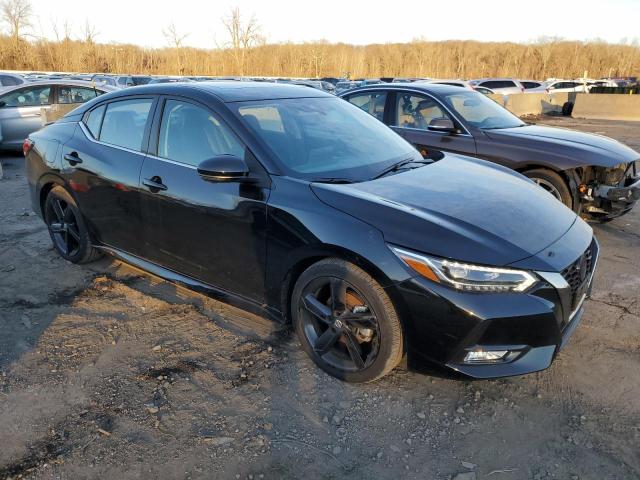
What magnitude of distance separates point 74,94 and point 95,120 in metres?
8.02

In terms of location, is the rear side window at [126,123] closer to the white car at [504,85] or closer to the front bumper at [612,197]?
the front bumper at [612,197]

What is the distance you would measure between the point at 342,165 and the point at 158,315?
180 centimetres

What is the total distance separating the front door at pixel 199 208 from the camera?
306 centimetres

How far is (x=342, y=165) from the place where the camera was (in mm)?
3260

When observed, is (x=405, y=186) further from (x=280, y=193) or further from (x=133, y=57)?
(x=133, y=57)

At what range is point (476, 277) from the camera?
2.40m

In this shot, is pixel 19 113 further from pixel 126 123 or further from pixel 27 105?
pixel 126 123

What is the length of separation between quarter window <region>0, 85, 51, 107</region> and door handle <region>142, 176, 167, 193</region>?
895 cm

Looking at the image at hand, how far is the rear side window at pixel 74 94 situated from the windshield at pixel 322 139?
9.06m

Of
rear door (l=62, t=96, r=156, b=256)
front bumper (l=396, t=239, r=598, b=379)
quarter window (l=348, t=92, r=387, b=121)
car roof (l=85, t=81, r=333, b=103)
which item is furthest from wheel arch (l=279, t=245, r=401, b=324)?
quarter window (l=348, t=92, r=387, b=121)

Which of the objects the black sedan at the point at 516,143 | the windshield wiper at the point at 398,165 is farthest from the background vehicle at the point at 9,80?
the windshield wiper at the point at 398,165

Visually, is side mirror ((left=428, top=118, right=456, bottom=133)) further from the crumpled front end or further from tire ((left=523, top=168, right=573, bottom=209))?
the crumpled front end

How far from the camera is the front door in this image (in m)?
3.06

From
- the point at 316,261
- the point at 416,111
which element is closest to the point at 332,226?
the point at 316,261
